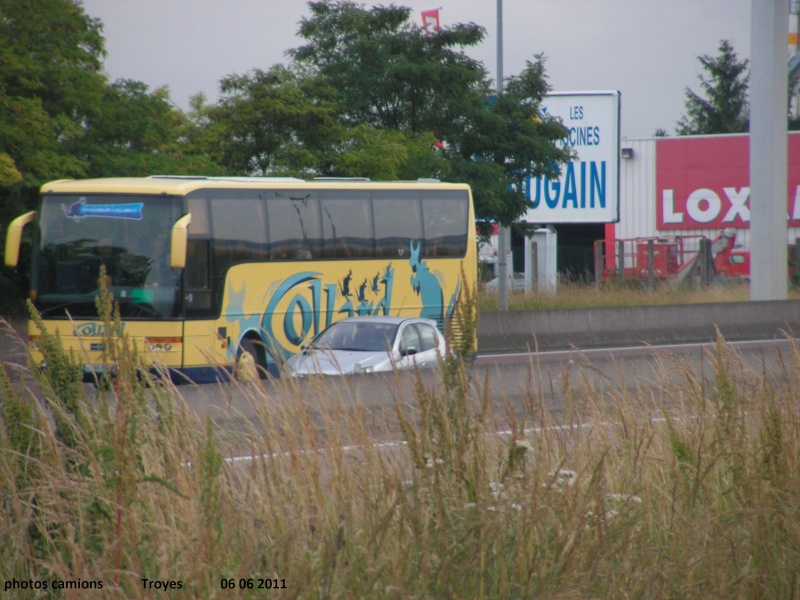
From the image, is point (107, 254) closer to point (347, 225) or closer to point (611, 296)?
point (347, 225)

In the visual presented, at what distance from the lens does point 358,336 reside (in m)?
14.3

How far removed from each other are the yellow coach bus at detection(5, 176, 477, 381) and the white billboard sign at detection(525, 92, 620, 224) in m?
23.5

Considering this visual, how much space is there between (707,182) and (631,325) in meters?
27.7

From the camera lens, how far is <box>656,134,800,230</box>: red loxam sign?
156ft

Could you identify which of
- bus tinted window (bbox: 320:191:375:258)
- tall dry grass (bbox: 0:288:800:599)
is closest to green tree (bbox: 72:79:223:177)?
bus tinted window (bbox: 320:191:375:258)

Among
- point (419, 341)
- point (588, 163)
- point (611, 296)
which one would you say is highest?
point (588, 163)

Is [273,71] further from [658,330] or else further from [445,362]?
[445,362]

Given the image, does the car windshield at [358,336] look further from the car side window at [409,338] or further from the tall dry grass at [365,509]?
the tall dry grass at [365,509]

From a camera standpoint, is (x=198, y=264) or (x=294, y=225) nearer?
(x=198, y=264)

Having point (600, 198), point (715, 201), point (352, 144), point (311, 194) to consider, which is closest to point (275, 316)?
point (311, 194)

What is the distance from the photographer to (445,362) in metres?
4.09

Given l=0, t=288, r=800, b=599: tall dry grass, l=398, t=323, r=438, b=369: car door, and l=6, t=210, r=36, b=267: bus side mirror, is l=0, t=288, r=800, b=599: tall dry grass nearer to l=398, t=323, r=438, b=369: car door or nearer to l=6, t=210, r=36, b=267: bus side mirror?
l=398, t=323, r=438, b=369: car door

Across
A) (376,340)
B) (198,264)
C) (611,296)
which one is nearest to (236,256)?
(198,264)

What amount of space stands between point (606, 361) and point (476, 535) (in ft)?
27.5
